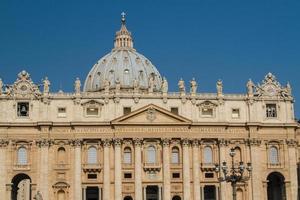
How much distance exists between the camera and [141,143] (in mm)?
76500

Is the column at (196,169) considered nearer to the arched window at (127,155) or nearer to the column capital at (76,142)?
the arched window at (127,155)

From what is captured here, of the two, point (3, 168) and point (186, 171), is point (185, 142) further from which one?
point (3, 168)

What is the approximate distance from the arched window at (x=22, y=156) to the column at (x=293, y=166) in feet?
102

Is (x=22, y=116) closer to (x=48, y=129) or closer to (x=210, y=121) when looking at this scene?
(x=48, y=129)

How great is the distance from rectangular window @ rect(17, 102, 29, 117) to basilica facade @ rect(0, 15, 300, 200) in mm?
118

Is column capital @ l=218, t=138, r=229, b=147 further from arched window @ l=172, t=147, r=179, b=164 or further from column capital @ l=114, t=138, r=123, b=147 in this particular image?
column capital @ l=114, t=138, r=123, b=147

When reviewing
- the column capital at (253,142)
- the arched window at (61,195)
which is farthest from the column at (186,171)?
the arched window at (61,195)

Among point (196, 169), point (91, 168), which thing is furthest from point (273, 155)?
point (91, 168)

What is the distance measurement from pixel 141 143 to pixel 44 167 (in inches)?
452

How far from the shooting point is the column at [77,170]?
74750 millimetres

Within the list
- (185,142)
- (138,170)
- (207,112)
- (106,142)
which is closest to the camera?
(138,170)

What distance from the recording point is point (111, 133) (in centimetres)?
7644

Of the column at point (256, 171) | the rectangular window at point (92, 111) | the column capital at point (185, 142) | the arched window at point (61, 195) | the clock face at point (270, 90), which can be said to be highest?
the clock face at point (270, 90)

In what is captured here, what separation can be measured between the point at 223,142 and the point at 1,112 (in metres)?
26.3
